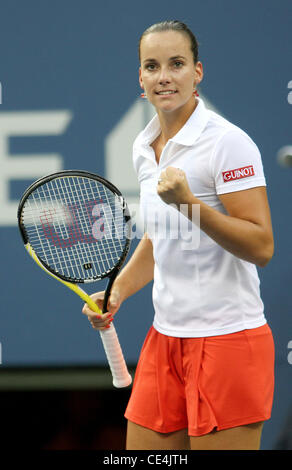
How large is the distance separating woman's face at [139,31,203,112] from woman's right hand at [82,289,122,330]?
52 cm

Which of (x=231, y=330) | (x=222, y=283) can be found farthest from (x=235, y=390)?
(x=222, y=283)

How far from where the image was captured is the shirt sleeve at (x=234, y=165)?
4.66 feet

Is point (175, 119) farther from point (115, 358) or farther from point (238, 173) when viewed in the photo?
point (115, 358)

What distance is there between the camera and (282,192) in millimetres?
2758

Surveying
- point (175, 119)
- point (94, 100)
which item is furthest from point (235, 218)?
point (94, 100)

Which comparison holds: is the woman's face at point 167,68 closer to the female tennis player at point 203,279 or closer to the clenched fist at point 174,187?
the female tennis player at point 203,279

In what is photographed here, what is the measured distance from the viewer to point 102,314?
5.66 feet

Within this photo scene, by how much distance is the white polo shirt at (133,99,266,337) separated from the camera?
56.7 inches

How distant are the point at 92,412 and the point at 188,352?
1484 millimetres

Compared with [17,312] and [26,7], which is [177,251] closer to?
[17,312]

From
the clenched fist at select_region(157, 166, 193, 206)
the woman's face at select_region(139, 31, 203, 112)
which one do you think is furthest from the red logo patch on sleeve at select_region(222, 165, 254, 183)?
the woman's face at select_region(139, 31, 203, 112)

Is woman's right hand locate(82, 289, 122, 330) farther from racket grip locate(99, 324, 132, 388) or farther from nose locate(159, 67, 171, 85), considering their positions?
nose locate(159, 67, 171, 85)

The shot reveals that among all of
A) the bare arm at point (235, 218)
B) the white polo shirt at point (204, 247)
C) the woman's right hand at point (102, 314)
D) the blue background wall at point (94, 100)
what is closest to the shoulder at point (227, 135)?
the white polo shirt at point (204, 247)

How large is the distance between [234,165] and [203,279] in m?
0.28
